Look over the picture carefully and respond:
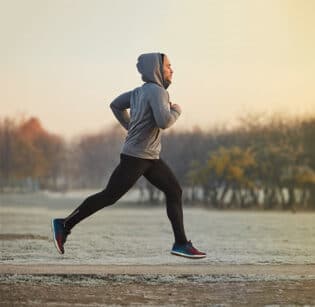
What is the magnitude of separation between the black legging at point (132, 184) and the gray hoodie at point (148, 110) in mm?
64

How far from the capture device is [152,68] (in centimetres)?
501

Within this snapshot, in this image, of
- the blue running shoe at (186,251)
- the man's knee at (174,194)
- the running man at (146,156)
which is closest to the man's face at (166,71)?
the running man at (146,156)

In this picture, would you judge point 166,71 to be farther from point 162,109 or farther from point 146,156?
point 146,156

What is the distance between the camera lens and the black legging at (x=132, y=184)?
4.96 metres

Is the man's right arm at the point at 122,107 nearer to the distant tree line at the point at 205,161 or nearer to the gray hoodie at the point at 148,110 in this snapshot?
the gray hoodie at the point at 148,110

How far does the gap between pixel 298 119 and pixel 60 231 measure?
8012mm

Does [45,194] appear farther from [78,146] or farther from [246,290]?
[246,290]

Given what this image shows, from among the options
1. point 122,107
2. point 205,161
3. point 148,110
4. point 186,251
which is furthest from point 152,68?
point 205,161

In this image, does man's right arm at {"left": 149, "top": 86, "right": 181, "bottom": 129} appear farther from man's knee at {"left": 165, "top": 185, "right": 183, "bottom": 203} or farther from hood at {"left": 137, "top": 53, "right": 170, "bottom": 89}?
man's knee at {"left": 165, "top": 185, "right": 183, "bottom": 203}

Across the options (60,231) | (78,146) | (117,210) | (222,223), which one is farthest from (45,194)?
(60,231)

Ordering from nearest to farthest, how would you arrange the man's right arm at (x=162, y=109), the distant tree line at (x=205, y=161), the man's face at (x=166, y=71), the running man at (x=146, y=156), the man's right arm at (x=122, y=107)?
1. the man's right arm at (x=162, y=109)
2. the running man at (x=146, y=156)
3. the man's face at (x=166, y=71)
4. the man's right arm at (x=122, y=107)
5. the distant tree line at (x=205, y=161)

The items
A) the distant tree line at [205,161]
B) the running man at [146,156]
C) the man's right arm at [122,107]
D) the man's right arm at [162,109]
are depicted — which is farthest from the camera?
the distant tree line at [205,161]

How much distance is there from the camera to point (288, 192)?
1433 centimetres

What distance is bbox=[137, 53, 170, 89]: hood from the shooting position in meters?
5.01
